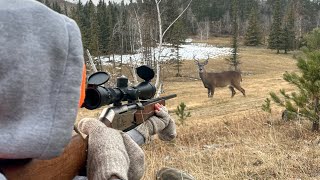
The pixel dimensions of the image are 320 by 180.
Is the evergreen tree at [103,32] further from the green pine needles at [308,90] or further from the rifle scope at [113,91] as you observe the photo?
the rifle scope at [113,91]

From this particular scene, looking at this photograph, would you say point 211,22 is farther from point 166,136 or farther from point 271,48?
point 166,136

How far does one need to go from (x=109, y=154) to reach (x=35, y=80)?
49 centimetres

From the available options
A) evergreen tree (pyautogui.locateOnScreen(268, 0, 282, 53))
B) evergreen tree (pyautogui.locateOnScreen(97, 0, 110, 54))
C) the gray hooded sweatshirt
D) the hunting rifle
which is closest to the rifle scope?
the hunting rifle

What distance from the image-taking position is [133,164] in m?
1.68

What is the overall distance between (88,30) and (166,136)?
200 feet

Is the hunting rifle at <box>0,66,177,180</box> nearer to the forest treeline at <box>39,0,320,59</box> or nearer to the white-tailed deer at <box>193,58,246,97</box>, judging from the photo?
the white-tailed deer at <box>193,58,246,97</box>

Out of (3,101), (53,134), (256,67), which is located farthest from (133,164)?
(256,67)

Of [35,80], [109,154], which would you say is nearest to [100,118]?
[109,154]

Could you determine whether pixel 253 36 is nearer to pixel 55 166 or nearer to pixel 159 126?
pixel 159 126

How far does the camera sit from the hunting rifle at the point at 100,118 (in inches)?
47.5

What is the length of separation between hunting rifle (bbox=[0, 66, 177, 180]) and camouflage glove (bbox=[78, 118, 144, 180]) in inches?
1.7

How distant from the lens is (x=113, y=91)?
1919mm

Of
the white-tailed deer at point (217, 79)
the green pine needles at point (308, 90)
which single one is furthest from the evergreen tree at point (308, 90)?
the white-tailed deer at point (217, 79)

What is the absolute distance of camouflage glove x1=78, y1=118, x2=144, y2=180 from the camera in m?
1.48
